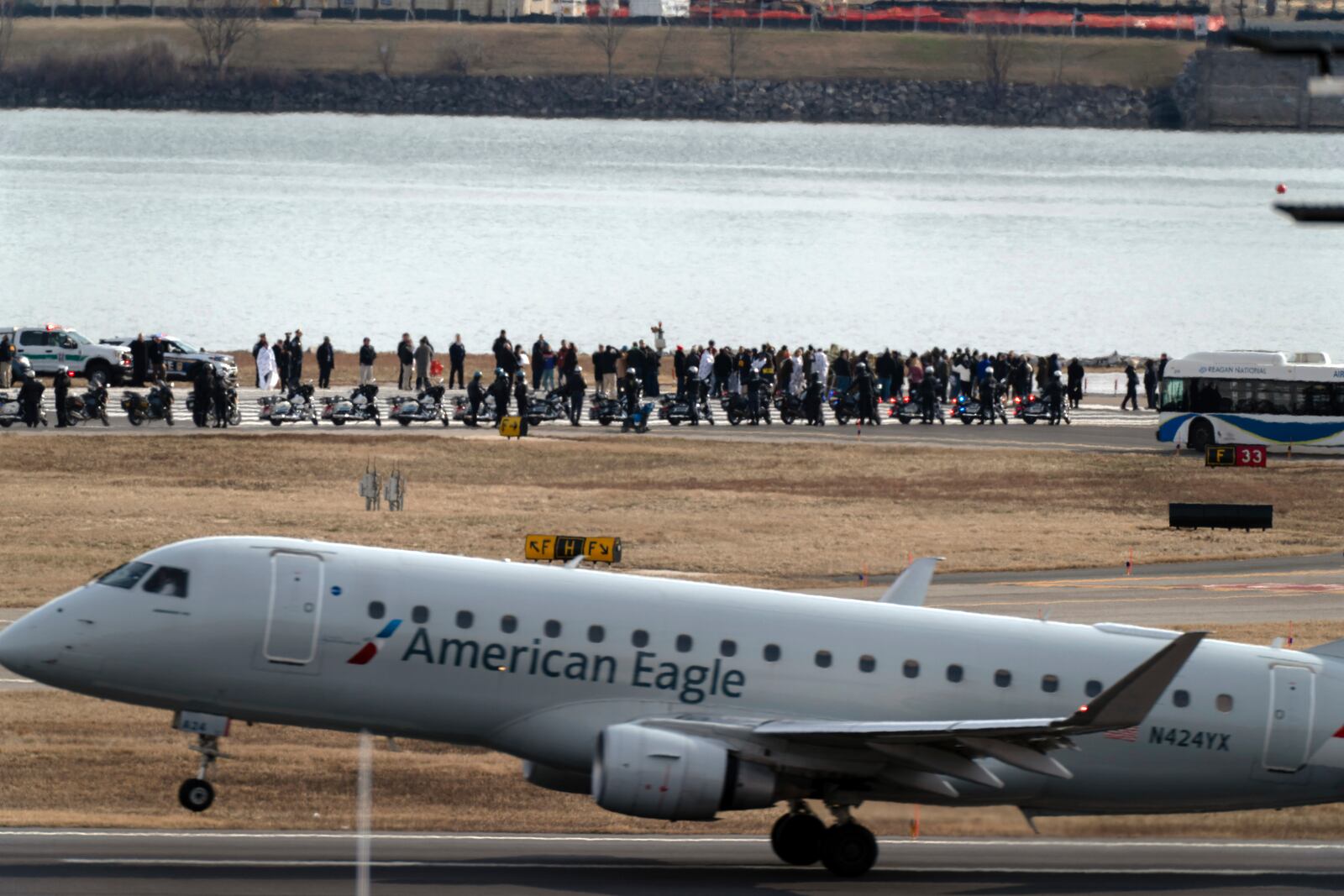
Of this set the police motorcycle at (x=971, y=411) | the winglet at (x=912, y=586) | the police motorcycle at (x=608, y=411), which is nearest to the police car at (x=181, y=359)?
the police motorcycle at (x=608, y=411)

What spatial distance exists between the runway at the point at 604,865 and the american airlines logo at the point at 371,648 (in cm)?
257

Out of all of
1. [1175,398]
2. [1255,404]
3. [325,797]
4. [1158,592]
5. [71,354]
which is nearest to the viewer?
[325,797]

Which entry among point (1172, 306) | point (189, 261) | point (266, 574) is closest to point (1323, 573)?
point (266, 574)

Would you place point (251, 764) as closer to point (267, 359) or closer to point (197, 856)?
point (197, 856)

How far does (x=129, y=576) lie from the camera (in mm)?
26672

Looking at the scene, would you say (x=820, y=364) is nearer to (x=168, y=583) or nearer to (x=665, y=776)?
(x=168, y=583)

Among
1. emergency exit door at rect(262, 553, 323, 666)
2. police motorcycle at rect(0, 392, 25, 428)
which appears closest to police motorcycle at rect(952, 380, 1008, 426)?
police motorcycle at rect(0, 392, 25, 428)

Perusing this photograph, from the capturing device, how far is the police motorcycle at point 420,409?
7519 centimetres

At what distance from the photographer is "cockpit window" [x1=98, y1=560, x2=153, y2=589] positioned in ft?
87.4

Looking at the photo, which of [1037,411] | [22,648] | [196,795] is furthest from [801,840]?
[1037,411]

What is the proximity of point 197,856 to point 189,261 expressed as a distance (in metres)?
159

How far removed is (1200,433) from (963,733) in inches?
2149

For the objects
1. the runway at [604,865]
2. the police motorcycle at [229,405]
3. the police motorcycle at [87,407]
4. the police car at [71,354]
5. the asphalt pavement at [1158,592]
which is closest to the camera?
the runway at [604,865]

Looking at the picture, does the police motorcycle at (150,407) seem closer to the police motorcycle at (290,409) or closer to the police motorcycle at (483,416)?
the police motorcycle at (290,409)
